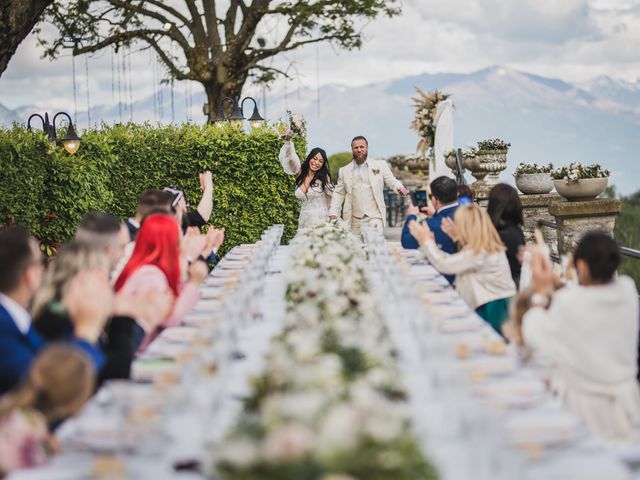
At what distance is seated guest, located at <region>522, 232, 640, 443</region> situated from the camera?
11.7 feet

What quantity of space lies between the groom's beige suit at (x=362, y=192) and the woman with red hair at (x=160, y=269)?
395cm

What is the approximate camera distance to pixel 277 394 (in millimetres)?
2711

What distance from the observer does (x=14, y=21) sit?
31.8 ft

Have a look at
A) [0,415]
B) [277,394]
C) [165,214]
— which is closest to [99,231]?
[165,214]

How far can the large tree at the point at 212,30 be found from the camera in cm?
1991

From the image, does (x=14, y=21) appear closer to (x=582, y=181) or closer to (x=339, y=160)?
(x=582, y=181)

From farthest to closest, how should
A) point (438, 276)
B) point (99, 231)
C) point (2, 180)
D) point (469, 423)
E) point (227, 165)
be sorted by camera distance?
point (227, 165) → point (2, 180) → point (438, 276) → point (99, 231) → point (469, 423)

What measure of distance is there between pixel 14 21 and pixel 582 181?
20.9 feet

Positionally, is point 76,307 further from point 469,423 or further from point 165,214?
point 165,214

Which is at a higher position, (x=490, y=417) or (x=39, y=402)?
(x=490, y=417)

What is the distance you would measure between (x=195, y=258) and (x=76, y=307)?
304 centimetres

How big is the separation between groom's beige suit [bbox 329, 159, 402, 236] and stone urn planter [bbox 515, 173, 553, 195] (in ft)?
7.87

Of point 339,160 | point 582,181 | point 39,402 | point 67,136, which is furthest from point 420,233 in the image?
point 339,160

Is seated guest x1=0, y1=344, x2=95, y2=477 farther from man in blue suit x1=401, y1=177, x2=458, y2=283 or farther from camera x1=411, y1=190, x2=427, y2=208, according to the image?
camera x1=411, y1=190, x2=427, y2=208
